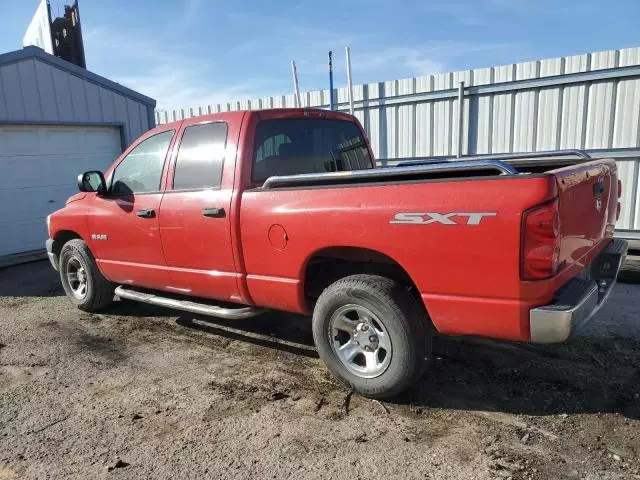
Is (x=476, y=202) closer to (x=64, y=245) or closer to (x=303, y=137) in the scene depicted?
(x=303, y=137)

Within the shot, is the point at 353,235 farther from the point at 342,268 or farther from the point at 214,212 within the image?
the point at 214,212

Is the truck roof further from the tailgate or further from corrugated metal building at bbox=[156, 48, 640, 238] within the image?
corrugated metal building at bbox=[156, 48, 640, 238]

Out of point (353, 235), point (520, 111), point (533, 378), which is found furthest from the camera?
point (520, 111)

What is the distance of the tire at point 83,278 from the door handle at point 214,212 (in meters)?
2.15

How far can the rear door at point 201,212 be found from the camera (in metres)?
4.03

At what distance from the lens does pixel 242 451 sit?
9.48 feet

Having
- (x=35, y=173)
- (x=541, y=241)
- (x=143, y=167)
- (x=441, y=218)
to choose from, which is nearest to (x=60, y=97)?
(x=35, y=173)

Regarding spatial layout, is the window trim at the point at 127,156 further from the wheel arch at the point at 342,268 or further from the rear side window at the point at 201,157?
the wheel arch at the point at 342,268

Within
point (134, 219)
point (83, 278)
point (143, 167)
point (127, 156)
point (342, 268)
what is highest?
point (127, 156)

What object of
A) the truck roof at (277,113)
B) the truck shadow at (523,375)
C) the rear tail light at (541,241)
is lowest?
the truck shadow at (523,375)

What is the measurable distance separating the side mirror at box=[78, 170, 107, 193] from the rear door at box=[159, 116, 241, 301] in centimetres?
103

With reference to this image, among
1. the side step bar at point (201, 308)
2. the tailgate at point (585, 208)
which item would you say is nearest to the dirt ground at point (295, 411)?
the side step bar at point (201, 308)

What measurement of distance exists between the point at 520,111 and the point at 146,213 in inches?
271

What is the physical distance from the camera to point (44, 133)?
979 centimetres
